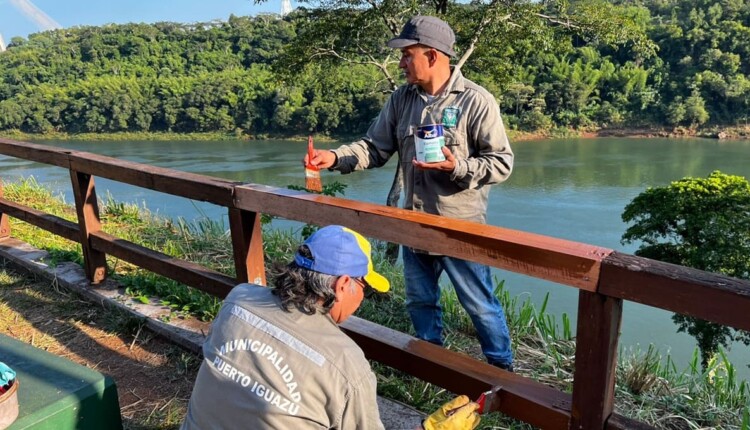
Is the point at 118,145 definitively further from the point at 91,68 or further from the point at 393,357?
the point at 393,357

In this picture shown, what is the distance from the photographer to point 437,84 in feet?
7.42

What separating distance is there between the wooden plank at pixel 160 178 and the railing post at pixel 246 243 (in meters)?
0.08

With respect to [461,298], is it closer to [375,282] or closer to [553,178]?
[375,282]

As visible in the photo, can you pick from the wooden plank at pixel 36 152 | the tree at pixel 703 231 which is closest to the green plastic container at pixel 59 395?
the wooden plank at pixel 36 152

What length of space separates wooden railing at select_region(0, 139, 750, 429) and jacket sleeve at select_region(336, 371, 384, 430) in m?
0.52

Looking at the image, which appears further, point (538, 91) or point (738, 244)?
point (538, 91)

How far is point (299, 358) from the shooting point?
131cm

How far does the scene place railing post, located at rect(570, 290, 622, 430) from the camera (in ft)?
4.83

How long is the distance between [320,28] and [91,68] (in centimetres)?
6062

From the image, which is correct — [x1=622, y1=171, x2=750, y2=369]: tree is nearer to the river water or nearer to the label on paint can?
the river water

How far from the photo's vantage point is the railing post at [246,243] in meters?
2.51

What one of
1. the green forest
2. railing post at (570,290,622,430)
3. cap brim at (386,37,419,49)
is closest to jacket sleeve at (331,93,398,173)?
cap brim at (386,37,419,49)

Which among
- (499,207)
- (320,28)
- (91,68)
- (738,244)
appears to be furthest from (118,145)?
(738,244)

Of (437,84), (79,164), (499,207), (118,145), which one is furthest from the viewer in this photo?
(118,145)
